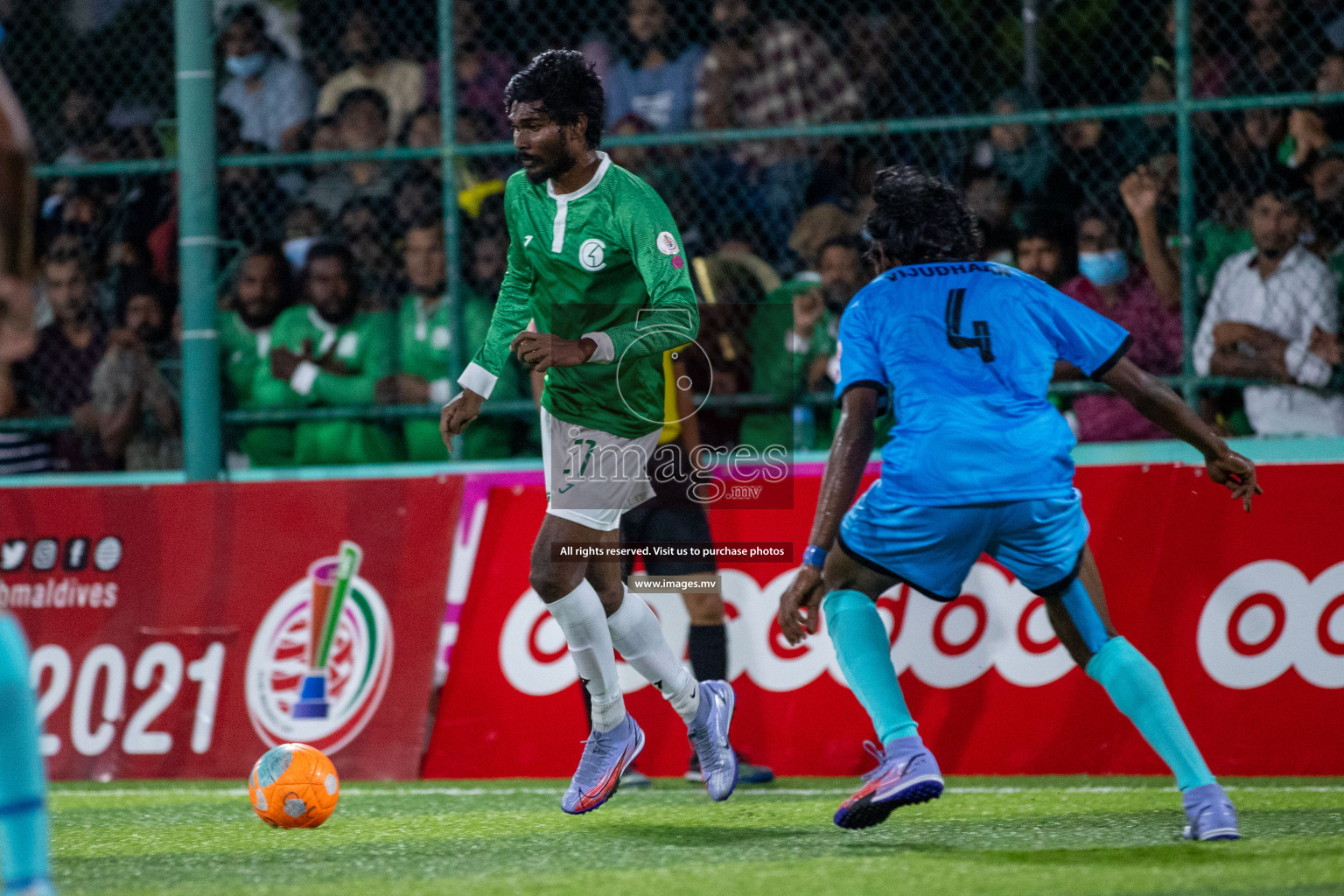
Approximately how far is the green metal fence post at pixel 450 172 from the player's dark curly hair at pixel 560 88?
271 centimetres

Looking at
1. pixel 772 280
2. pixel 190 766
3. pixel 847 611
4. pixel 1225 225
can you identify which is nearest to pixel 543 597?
pixel 847 611

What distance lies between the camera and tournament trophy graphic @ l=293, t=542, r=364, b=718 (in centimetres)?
721

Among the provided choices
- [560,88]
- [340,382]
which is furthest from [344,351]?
[560,88]

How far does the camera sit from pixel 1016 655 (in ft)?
21.9

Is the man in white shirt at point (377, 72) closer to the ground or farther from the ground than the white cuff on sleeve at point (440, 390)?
farther from the ground

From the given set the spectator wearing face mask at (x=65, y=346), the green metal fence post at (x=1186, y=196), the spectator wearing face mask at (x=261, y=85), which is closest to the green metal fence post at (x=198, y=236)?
the spectator wearing face mask at (x=65, y=346)

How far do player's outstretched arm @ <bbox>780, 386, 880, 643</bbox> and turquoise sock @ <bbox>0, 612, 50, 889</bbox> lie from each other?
202 centimetres

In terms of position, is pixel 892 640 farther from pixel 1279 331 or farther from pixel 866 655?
pixel 1279 331

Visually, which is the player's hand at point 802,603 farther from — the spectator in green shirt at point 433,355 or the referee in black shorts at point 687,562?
the spectator in green shirt at point 433,355

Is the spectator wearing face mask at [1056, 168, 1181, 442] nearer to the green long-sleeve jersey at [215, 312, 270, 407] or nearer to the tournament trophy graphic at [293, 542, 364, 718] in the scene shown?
the tournament trophy graphic at [293, 542, 364, 718]

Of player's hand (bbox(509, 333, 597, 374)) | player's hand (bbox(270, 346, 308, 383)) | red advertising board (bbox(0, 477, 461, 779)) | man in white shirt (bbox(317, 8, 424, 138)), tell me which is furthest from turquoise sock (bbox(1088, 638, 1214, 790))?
man in white shirt (bbox(317, 8, 424, 138))

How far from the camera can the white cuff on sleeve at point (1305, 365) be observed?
23.9 ft

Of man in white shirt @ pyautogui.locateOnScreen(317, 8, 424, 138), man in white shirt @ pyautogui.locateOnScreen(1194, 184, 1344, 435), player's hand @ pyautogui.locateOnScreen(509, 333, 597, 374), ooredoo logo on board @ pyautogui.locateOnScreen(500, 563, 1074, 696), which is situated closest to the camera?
player's hand @ pyautogui.locateOnScreen(509, 333, 597, 374)

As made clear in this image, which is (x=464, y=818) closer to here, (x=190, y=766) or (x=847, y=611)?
(x=847, y=611)
